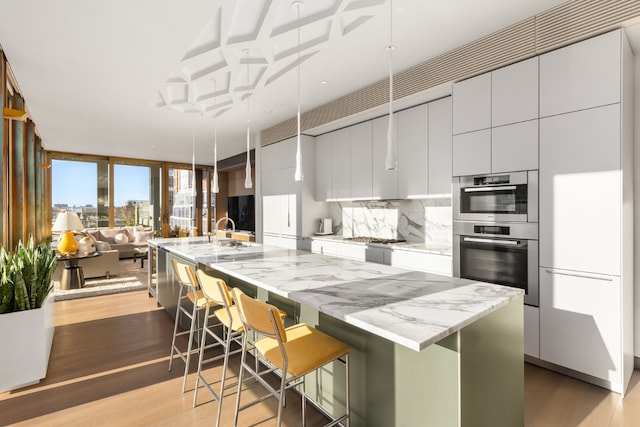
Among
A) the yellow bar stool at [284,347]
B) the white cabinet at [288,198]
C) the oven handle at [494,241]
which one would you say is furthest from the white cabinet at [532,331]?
the white cabinet at [288,198]

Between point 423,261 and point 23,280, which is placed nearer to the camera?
point 23,280

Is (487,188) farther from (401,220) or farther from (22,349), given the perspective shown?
(22,349)

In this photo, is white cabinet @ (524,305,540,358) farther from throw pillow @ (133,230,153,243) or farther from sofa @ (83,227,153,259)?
throw pillow @ (133,230,153,243)

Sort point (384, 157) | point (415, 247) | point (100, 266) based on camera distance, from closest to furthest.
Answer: point (415, 247) → point (384, 157) → point (100, 266)

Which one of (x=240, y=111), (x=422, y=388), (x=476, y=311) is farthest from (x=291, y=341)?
(x=240, y=111)

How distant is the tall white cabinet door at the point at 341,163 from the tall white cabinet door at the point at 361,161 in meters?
0.08

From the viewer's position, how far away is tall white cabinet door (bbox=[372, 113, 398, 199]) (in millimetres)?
4172

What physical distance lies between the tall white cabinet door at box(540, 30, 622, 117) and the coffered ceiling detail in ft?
4.53

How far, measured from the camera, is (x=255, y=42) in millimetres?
2830

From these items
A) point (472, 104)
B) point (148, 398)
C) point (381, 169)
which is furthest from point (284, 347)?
point (381, 169)

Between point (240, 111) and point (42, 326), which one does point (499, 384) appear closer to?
point (42, 326)

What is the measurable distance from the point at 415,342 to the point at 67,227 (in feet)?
18.9

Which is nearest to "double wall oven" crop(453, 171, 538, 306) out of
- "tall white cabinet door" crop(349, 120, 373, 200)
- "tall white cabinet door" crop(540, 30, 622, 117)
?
"tall white cabinet door" crop(540, 30, 622, 117)

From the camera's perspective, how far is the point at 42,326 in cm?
258
